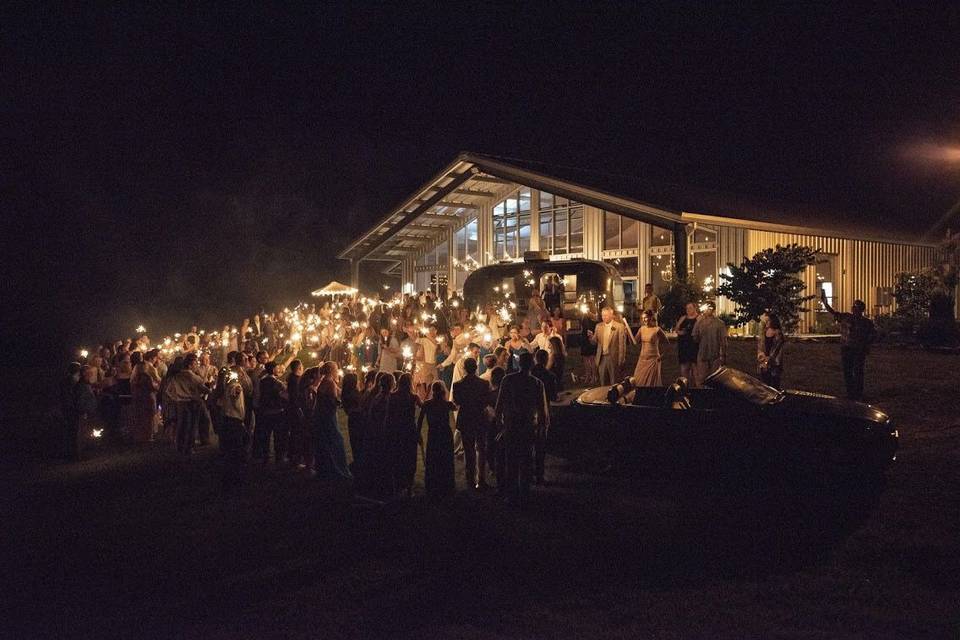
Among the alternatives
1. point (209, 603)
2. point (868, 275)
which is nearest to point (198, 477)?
point (209, 603)

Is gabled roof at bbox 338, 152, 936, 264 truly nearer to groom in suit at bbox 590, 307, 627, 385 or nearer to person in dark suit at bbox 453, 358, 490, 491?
groom in suit at bbox 590, 307, 627, 385

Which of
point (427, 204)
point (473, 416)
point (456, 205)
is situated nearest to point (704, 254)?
point (456, 205)

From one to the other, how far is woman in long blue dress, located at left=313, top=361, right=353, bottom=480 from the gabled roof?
40.1ft

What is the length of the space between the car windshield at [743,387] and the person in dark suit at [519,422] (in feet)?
7.15

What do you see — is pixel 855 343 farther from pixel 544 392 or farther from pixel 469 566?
pixel 469 566

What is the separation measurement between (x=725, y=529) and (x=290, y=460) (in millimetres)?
6018

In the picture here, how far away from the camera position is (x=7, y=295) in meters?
52.0

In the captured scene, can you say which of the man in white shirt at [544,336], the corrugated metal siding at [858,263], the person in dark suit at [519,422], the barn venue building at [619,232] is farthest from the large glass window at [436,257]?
the person in dark suit at [519,422]

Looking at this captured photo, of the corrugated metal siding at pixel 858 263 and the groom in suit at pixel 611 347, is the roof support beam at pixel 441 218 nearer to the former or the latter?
the corrugated metal siding at pixel 858 263

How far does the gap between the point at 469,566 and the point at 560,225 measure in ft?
65.7

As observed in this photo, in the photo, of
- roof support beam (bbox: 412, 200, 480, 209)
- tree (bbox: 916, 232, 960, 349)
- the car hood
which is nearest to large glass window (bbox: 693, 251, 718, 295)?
tree (bbox: 916, 232, 960, 349)

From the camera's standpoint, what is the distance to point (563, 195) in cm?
2273

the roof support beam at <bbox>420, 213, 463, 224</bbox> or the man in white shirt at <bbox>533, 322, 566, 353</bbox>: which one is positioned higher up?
the roof support beam at <bbox>420, 213, 463, 224</bbox>

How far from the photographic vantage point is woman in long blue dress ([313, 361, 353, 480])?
9188mm
